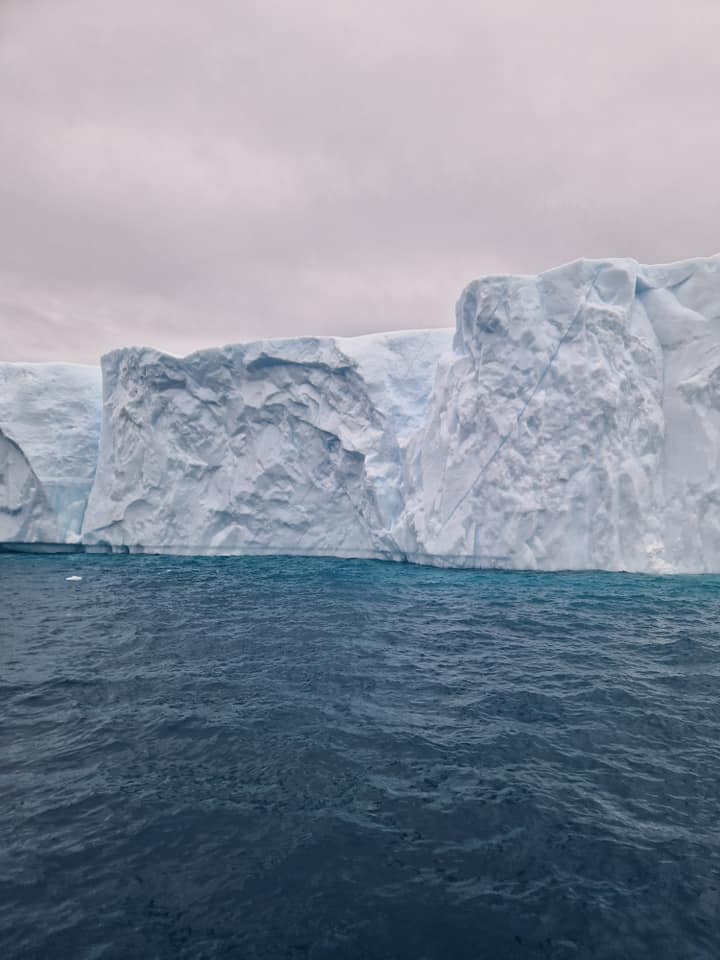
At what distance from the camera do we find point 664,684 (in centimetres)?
787

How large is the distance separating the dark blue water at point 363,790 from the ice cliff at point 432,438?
21.8 ft

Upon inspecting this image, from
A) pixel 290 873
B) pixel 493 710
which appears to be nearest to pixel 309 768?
pixel 290 873

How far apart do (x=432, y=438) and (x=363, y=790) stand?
49.8ft

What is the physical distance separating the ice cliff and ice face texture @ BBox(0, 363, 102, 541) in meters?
0.07

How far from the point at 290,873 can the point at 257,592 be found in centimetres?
1072

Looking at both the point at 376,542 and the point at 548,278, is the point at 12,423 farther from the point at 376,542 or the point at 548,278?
the point at 548,278

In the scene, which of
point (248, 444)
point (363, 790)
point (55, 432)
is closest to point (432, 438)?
point (248, 444)

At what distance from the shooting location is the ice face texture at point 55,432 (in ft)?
79.0

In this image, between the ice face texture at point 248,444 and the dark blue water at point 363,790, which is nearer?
the dark blue water at point 363,790

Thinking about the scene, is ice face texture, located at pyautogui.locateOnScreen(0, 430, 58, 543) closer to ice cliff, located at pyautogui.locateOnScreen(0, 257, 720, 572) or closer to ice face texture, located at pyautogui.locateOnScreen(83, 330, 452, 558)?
ice cliff, located at pyautogui.locateOnScreen(0, 257, 720, 572)

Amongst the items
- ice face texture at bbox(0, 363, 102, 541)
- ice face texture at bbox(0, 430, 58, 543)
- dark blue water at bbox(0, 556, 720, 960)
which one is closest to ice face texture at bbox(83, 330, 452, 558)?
ice face texture at bbox(0, 363, 102, 541)

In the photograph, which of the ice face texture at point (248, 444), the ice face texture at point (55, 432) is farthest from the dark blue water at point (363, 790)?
the ice face texture at point (55, 432)

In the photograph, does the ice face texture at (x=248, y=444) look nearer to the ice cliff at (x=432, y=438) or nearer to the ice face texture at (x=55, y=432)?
the ice cliff at (x=432, y=438)

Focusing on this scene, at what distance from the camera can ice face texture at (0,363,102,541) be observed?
2409 cm
